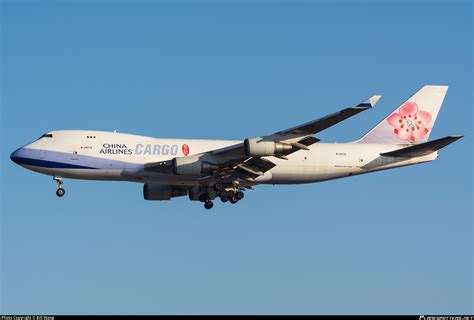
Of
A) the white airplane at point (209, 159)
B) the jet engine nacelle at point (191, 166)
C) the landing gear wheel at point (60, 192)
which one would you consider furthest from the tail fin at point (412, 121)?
the landing gear wheel at point (60, 192)

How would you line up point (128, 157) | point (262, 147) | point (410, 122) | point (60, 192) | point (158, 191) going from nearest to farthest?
point (262, 147), point (128, 157), point (60, 192), point (158, 191), point (410, 122)

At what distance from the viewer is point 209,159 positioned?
6009cm

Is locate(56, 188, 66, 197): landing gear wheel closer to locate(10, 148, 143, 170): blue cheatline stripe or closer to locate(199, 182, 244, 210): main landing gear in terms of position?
locate(10, 148, 143, 170): blue cheatline stripe

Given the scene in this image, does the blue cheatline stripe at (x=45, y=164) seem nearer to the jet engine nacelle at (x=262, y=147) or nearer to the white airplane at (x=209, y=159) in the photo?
the white airplane at (x=209, y=159)

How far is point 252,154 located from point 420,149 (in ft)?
39.1

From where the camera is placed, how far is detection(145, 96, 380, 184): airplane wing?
2282 inches

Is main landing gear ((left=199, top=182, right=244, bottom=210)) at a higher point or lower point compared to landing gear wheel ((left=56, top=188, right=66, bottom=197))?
lower

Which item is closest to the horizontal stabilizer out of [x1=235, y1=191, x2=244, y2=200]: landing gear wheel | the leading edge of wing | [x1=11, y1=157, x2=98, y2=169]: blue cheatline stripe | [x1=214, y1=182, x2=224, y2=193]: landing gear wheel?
the leading edge of wing

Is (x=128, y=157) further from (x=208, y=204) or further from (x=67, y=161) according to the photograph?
(x=208, y=204)

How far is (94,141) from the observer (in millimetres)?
61250

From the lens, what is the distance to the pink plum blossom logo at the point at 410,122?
6788 cm

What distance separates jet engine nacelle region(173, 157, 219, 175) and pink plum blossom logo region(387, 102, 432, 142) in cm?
1443

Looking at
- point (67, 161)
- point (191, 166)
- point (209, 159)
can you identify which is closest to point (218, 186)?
point (209, 159)

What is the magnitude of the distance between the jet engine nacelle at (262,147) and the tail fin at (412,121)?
1019cm
